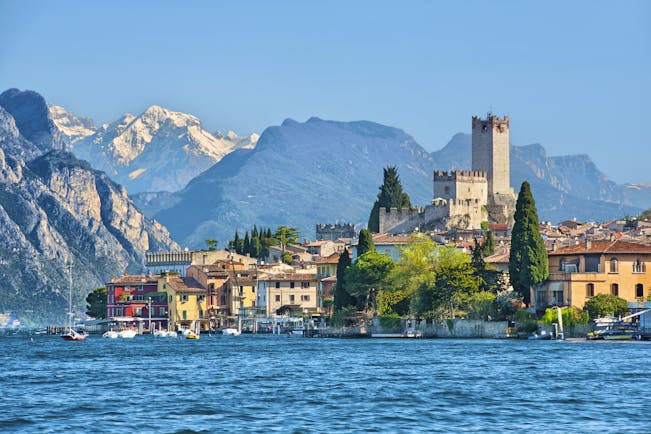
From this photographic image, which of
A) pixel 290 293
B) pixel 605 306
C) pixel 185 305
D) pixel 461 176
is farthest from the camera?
pixel 461 176

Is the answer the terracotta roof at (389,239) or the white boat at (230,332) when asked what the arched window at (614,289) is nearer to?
the terracotta roof at (389,239)

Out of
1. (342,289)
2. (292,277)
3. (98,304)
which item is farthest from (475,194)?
(342,289)

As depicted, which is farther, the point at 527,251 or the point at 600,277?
the point at 527,251

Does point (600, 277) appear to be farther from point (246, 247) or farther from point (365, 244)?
point (246, 247)

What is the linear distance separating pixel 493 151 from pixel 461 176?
582 inches

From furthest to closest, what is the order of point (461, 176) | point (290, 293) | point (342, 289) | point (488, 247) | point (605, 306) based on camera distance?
1. point (461, 176)
2. point (290, 293)
3. point (488, 247)
4. point (342, 289)
5. point (605, 306)

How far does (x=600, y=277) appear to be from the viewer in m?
102

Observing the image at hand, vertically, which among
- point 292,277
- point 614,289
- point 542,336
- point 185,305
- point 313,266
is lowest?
point 542,336

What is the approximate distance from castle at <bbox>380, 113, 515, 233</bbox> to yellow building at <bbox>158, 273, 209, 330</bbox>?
2348 cm

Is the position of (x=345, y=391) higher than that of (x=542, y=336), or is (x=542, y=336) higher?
(x=542, y=336)

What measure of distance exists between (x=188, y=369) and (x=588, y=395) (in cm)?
2703

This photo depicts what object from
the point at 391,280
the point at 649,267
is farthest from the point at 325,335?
the point at 649,267

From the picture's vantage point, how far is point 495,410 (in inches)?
2035

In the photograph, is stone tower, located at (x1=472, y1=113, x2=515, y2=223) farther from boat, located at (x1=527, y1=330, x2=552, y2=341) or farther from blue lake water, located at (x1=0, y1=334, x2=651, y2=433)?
blue lake water, located at (x1=0, y1=334, x2=651, y2=433)
